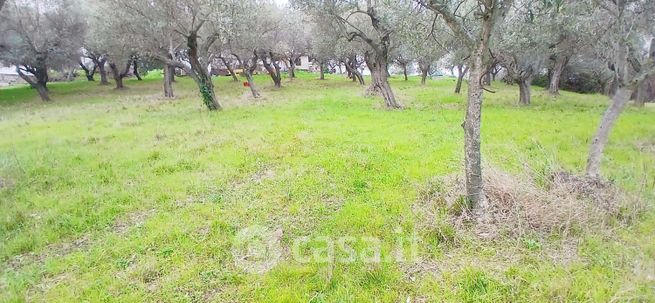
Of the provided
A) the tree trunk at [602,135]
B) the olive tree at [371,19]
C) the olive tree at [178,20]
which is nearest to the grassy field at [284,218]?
the tree trunk at [602,135]

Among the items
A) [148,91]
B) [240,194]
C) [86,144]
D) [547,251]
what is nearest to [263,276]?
[240,194]

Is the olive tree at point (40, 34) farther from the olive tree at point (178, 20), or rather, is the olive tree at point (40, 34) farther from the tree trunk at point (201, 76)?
the tree trunk at point (201, 76)

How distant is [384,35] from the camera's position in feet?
58.1

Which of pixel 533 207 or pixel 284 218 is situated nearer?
pixel 533 207

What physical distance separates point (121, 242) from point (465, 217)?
18.2 ft

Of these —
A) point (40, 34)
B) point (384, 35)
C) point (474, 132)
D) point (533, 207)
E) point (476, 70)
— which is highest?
point (40, 34)

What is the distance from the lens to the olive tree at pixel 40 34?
26.3 metres

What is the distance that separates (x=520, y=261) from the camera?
16.0 ft

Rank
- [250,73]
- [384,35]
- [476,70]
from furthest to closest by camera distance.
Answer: [250,73] < [384,35] < [476,70]

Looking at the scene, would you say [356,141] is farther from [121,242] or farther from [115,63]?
[115,63]

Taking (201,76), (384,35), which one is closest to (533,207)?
(384,35)

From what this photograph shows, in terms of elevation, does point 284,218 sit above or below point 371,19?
below

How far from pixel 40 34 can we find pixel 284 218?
31303mm

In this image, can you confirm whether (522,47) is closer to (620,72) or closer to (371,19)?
(371,19)
